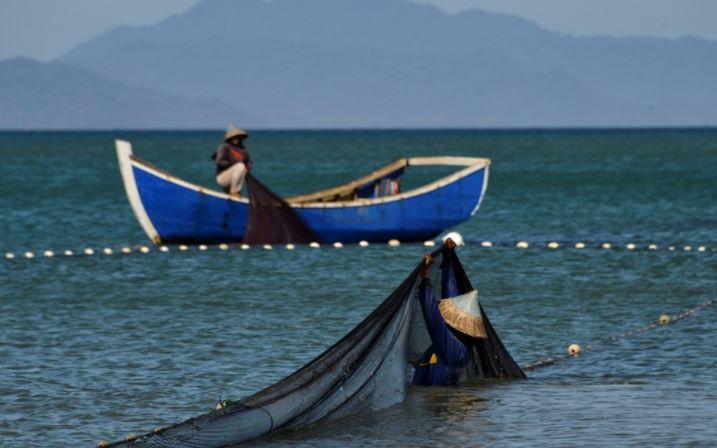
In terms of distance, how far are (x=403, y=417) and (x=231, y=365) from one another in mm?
3392

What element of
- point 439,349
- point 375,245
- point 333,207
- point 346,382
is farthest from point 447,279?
point 375,245

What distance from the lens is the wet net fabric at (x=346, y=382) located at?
1227cm

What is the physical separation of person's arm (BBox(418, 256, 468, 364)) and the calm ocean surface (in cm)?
43

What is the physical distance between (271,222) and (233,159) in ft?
4.97

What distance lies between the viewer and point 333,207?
28984 mm

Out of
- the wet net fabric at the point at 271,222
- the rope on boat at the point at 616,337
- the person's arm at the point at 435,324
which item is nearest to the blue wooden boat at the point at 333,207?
the wet net fabric at the point at 271,222

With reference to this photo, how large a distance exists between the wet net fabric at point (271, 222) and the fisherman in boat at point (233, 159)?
39 centimetres

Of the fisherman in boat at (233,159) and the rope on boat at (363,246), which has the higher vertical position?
the fisherman in boat at (233,159)

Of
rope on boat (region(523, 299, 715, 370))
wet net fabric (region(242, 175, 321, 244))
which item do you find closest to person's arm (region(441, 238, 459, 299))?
rope on boat (region(523, 299, 715, 370))

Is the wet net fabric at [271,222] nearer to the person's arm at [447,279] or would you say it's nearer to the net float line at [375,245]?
the net float line at [375,245]

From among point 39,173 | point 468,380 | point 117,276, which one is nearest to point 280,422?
point 468,380

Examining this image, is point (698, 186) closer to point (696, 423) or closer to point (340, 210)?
point (340, 210)

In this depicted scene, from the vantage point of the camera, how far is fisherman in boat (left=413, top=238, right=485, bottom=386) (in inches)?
555

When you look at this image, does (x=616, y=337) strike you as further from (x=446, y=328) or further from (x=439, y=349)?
(x=446, y=328)
